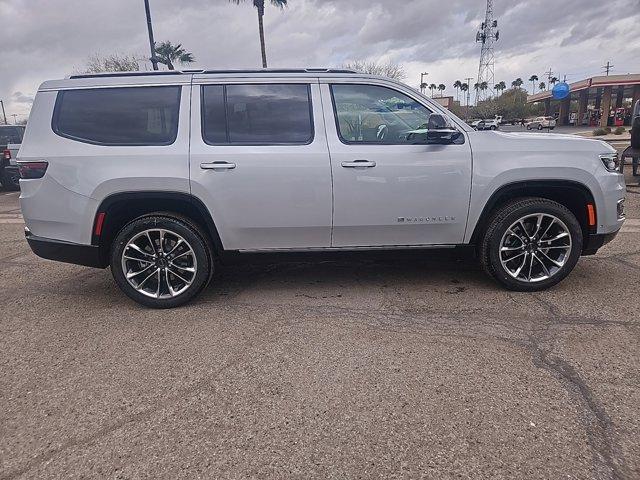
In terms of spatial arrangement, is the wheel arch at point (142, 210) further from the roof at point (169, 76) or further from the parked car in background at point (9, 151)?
the parked car in background at point (9, 151)

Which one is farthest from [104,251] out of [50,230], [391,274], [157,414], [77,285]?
[391,274]

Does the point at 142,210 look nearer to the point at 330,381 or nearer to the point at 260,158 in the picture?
the point at 260,158

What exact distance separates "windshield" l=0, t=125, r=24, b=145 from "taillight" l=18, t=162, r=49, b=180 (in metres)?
10.3

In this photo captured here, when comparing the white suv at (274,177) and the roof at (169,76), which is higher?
the roof at (169,76)

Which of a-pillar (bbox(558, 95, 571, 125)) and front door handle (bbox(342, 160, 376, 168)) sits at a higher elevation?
Result: a-pillar (bbox(558, 95, 571, 125))

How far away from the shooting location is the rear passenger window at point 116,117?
148 inches

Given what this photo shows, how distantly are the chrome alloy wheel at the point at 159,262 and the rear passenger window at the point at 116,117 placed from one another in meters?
0.81

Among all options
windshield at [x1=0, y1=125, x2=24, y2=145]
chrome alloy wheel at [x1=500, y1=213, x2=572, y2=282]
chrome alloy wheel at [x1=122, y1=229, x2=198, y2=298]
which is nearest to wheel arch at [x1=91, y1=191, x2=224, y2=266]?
chrome alloy wheel at [x1=122, y1=229, x2=198, y2=298]

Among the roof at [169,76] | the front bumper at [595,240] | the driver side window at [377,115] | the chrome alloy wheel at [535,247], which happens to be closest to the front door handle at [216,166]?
the roof at [169,76]

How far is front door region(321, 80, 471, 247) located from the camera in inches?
150

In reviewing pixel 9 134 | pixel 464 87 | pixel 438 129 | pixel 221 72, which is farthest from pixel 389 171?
pixel 464 87

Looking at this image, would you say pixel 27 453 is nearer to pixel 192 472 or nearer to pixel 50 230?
pixel 192 472

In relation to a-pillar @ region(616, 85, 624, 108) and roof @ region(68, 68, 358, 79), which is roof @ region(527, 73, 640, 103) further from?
roof @ region(68, 68, 358, 79)

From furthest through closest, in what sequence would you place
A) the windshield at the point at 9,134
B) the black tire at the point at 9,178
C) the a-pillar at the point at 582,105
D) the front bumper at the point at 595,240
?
1. the a-pillar at the point at 582,105
2. the black tire at the point at 9,178
3. the windshield at the point at 9,134
4. the front bumper at the point at 595,240
